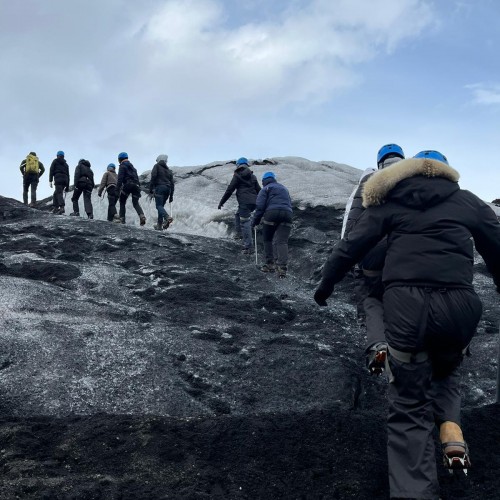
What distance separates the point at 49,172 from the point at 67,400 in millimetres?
17295

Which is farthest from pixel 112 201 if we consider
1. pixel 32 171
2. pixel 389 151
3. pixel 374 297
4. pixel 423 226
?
pixel 423 226

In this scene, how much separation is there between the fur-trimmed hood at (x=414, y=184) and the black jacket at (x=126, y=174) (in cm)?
1619

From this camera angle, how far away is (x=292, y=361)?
9141 millimetres

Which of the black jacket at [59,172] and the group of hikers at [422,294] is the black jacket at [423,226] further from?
the black jacket at [59,172]

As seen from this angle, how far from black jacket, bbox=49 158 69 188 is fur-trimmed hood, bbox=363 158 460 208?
20101 millimetres

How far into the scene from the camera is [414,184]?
16.4ft

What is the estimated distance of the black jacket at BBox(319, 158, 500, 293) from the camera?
4.82m

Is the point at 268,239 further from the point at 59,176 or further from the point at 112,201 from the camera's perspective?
the point at 59,176

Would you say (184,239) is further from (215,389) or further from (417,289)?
(417,289)

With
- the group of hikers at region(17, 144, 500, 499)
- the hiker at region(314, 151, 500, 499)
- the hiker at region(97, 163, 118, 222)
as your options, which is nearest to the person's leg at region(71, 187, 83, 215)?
the hiker at region(97, 163, 118, 222)

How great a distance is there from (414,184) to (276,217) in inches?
398

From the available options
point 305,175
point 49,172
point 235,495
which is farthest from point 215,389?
point 305,175

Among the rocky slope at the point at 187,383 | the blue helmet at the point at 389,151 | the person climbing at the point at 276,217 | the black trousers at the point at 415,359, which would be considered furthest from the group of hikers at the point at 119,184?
the black trousers at the point at 415,359

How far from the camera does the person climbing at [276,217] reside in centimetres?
1510
